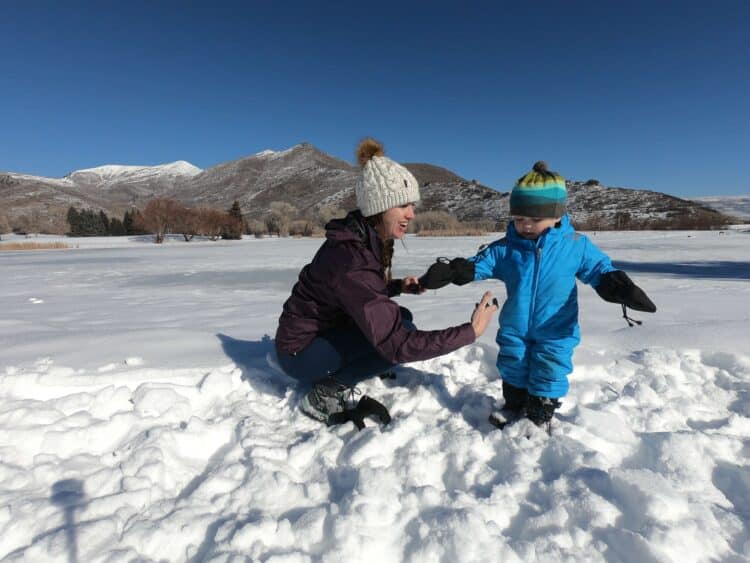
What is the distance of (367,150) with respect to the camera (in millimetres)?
1940

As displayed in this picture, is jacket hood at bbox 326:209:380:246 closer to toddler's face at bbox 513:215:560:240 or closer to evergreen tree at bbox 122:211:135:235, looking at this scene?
toddler's face at bbox 513:215:560:240

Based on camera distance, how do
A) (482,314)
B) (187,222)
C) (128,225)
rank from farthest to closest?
(128,225) < (187,222) < (482,314)

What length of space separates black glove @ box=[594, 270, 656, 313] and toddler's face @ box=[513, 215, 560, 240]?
0.31m

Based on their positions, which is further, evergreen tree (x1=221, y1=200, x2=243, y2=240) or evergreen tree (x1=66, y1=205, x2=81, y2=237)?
evergreen tree (x1=66, y1=205, x2=81, y2=237)

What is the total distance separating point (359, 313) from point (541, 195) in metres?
0.88

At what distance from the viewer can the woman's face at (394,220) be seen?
181 centimetres

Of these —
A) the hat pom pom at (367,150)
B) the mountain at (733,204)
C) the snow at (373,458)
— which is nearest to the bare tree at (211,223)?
the snow at (373,458)

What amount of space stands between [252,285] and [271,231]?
23503mm

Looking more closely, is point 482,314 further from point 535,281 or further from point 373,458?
point 373,458

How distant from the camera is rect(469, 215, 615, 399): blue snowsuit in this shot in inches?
67.4

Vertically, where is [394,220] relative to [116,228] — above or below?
below

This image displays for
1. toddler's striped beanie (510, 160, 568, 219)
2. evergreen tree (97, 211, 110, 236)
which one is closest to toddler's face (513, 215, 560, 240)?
toddler's striped beanie (510, 160, 568, 219)

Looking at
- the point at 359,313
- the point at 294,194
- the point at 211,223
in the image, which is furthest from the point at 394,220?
the point at 294,194

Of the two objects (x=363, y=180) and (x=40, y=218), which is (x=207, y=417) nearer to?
(x=363, y=180)
